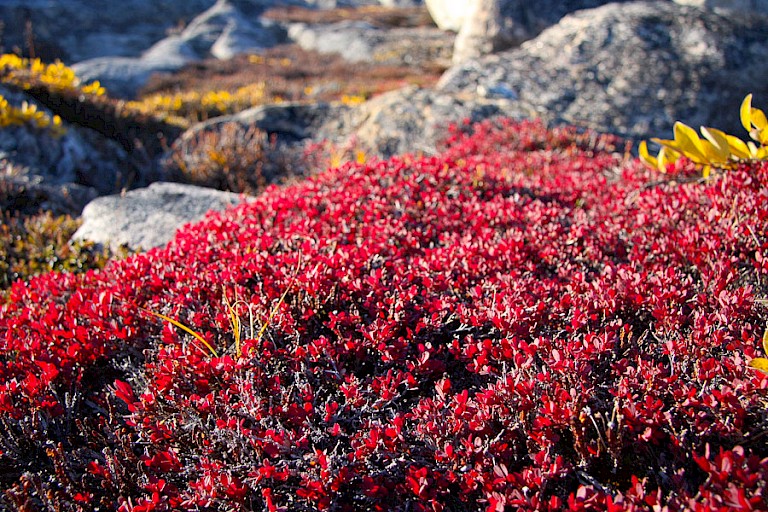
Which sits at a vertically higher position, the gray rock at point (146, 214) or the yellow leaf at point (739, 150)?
the yellow leaf at point (739, 150)

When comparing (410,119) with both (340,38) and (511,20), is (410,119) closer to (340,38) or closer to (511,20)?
(511,20)

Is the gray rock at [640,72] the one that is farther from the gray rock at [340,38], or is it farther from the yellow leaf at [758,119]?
the gray rock at [340,38]

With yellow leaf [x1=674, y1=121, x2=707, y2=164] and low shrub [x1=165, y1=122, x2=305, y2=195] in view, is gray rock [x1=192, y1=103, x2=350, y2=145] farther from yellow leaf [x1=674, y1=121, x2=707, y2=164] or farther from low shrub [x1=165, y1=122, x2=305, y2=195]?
yellow leaf [x1=674, y1=121, x2=707, y2=164]

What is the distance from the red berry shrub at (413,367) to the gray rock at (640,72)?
5.12 m

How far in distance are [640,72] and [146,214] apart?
843 centimetres

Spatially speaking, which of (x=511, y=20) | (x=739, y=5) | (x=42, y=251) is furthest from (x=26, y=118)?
(x=739, y=5)

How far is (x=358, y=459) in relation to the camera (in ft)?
6.50

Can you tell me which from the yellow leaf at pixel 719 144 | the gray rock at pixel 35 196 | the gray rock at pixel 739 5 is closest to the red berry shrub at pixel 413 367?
the yellow leaf at pixel 719 144

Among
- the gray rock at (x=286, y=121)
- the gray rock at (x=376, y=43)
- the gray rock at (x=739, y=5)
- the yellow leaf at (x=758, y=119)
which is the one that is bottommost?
the gray rock at (x=286, y=121)

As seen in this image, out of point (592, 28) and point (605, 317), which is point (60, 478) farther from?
point (592, 28)

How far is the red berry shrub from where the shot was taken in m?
1.87

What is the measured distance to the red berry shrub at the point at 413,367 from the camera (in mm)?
1872

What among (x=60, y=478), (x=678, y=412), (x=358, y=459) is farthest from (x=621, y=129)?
(x=60, y=478)

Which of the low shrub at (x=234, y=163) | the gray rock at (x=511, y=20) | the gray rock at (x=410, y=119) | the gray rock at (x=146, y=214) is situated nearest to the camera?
the gray rock at (x=146, y=214)
